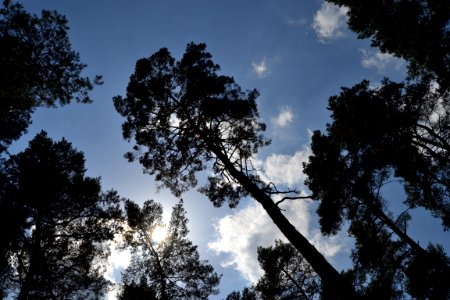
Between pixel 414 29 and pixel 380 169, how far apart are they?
6.21m

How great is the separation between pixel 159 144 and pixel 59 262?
6.48 m

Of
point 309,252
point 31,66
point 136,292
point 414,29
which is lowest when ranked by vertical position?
point 309,252

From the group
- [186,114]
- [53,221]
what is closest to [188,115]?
[186,114]

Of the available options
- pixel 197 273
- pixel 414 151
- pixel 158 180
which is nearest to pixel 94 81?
pixel 158 180

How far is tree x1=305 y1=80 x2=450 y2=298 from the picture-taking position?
11555 mm

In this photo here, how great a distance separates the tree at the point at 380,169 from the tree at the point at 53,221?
11109 millimetres

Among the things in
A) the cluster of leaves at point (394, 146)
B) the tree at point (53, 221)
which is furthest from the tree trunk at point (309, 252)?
the tree at point (53, 221)

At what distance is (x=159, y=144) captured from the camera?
13.6 meters

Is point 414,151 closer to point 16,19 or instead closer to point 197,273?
point 197,273

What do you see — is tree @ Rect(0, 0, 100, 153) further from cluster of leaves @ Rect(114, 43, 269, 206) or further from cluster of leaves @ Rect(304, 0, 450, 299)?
cluster of leaves @ Rect(304, 0, 450, 299)

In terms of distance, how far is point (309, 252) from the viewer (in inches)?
260

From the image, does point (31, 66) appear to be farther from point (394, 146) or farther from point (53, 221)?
point (394, 146)

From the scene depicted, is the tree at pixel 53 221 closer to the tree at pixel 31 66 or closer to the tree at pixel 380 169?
the tree at pixel 31 66

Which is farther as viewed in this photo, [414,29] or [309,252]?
[414,29]
